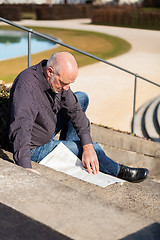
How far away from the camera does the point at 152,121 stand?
7.61 m

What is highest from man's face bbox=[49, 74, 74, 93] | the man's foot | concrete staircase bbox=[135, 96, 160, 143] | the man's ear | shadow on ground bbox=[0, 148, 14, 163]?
the man's ear

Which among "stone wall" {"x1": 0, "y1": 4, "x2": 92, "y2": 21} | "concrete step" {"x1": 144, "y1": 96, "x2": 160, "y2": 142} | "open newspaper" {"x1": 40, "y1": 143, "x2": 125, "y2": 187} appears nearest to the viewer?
"open newspaper" {"x1": 40, "y1": 143, "x2": 125, "y2": 187}

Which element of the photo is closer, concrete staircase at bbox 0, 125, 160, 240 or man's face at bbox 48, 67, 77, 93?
concrete staircase at bbox 0, 125, 160, 240

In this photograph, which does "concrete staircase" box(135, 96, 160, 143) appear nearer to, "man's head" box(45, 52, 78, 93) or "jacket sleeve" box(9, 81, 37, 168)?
"man's head" box(45, 52, 78, 93)

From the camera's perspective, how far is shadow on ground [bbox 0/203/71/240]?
1769mm

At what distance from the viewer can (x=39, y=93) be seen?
2957mm

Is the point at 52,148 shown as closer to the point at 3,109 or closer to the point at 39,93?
the point at 39,93

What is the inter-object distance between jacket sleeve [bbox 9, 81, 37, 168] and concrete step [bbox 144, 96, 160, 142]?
421 centimetres

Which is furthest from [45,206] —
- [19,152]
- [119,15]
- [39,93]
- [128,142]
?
[119,15]

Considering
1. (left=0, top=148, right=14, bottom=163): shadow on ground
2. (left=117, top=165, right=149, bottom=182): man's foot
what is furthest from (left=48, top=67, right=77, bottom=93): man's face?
(left=117, top=165, right=149, bottom=182): man's foot

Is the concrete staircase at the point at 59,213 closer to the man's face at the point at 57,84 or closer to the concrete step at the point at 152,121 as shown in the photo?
the man's face at the point at 57,84

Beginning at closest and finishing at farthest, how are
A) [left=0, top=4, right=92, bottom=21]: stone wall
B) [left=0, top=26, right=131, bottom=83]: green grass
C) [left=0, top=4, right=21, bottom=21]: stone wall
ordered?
[left=0, top=26, right=131, bottom=83]: green grass
[left=0, top=4, right=21, bottom=21]: stone wall
[left=0, top=4, right=92, bottom=21]: stone wall

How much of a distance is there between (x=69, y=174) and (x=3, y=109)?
38.2 inches

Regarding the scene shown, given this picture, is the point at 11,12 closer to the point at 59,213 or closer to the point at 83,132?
the point at 83,132
